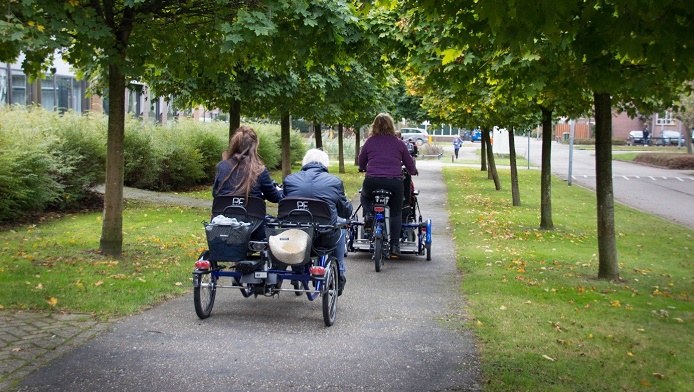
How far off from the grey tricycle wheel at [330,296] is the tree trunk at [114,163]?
4009 mm

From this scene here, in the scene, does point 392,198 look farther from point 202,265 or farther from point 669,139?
point 669,139

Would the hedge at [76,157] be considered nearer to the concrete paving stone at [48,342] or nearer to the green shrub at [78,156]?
the green shrub at [78,156]

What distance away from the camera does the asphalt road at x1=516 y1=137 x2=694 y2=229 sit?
24766mm

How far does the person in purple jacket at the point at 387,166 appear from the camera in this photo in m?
11.0

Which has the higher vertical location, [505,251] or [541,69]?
[541,69]

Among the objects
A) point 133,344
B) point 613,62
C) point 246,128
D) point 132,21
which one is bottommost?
point 133,344

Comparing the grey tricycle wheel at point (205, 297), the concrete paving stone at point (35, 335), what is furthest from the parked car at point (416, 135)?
the concrete paving stone at point (35, 335)

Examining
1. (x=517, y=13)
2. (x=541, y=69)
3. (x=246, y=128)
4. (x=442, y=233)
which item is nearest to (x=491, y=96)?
(x=442, y=233)

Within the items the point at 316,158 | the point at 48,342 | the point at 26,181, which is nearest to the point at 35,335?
the point at 48,342

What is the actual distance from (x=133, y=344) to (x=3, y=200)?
8117mm

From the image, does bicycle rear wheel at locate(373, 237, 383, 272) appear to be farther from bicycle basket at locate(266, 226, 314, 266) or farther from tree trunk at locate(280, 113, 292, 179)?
tree trunk at locate(280, 113, 292, 179)

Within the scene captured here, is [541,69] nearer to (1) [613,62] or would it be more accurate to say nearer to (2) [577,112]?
(1) [613,62]

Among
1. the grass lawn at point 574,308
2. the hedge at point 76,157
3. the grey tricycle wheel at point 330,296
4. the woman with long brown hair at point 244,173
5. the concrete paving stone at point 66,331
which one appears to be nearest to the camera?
the grass lawn at point 574,308

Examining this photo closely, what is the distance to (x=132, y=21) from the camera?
400 inches
